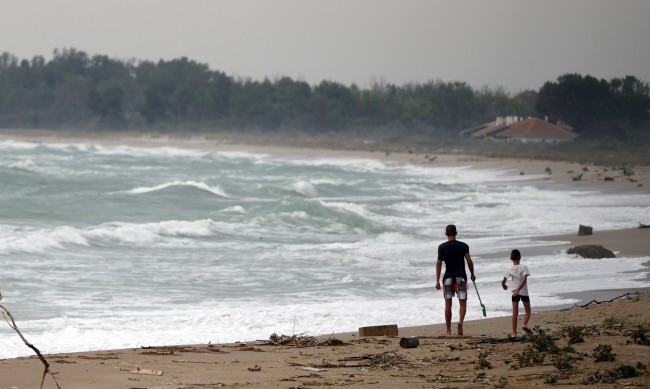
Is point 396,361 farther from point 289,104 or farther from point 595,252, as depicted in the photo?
point 289,104

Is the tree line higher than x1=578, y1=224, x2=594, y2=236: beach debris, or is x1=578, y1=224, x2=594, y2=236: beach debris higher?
the tree line

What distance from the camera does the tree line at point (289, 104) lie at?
94.9 meters

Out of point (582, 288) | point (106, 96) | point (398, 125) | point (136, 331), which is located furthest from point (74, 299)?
point (106, 96)

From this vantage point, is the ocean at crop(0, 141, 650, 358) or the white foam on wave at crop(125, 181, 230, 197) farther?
the white foam on wave at crop(125, 181, 230, 197)

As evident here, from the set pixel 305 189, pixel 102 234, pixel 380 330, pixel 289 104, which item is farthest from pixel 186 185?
pixel 289 104

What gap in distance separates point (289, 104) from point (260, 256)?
11122 cm

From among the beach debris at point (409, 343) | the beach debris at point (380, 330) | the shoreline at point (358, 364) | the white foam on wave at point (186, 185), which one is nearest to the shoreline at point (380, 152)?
the white foam on wave at point (186, 185)

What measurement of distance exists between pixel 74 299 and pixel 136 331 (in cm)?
274

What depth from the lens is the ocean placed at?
1393 centimetres

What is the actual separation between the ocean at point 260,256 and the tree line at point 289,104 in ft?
170

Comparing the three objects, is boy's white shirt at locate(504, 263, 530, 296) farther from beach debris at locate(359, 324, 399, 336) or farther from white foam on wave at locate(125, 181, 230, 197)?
white foam on wave at locate(125, 181, 230, 197)

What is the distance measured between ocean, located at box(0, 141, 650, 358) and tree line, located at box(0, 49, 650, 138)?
51.9 m

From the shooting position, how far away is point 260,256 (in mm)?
21703

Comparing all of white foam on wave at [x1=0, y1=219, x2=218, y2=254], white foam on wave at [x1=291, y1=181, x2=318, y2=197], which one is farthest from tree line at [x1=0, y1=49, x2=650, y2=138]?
white foam on wave at [x1=0, y1=219, x2=218, y2=254]
